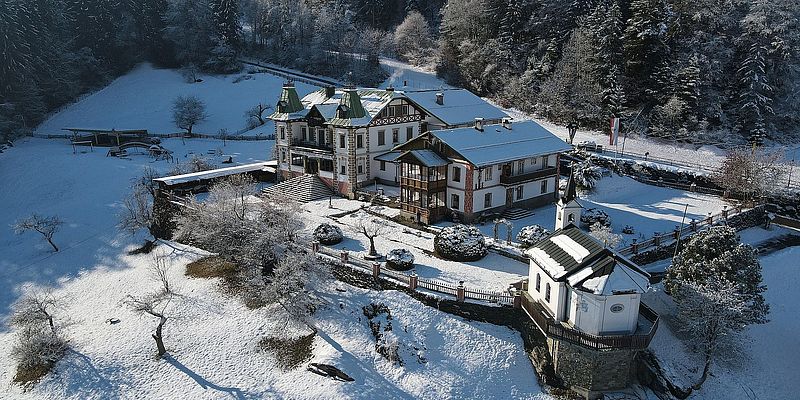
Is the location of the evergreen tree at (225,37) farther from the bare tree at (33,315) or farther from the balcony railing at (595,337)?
the balcony railing at (595,337)

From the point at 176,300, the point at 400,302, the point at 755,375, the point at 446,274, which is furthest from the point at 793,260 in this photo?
the point at 176,300

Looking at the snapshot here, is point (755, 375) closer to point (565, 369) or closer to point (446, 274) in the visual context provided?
point (565, 369)

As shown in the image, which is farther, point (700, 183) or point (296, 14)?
point (296, 14)

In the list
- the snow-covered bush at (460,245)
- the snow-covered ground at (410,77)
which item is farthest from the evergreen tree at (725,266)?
the snow-covered ground at (410,77)

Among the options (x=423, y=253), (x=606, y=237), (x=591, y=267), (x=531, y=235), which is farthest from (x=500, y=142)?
(x=591, y=267)

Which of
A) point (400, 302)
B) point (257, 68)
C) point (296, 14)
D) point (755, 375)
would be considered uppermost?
point (296, 14)

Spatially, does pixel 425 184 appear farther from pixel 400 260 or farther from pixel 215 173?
pixel 215 173
